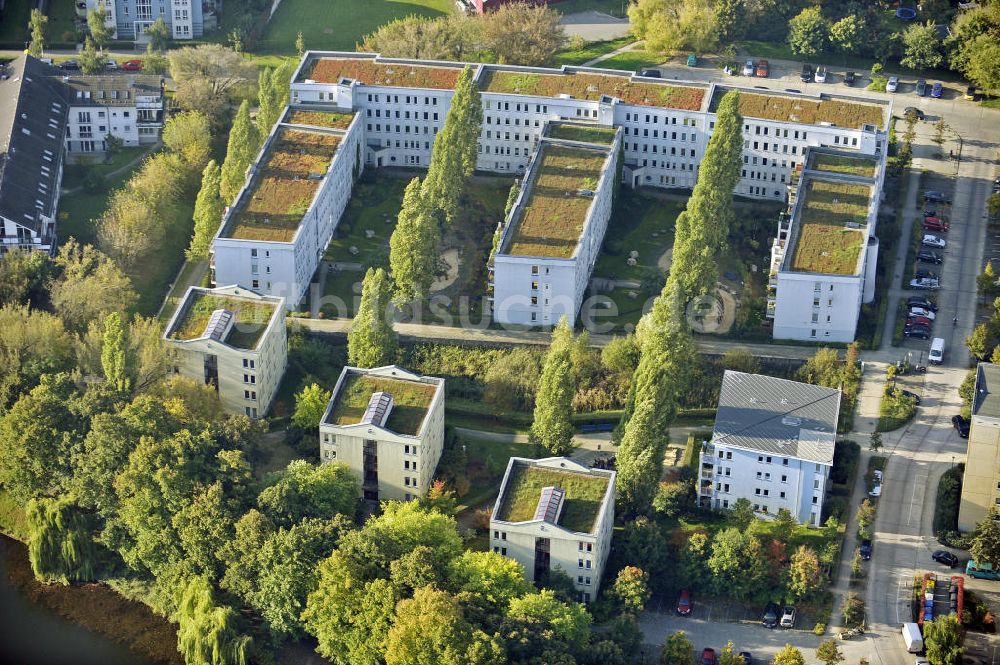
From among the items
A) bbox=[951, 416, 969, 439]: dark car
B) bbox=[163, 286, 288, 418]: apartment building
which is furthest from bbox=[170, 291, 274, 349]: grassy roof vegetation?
bbox=[951, 416, 969, 439]: dark car

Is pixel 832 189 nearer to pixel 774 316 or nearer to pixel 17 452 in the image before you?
pixel 774 316

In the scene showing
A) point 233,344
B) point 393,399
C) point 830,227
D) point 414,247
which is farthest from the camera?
point 830,227

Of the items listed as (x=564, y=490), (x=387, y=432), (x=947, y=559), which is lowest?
(x=947, y=559)

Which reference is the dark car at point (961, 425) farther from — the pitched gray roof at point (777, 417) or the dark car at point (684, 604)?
the dark car at point (684, 604)

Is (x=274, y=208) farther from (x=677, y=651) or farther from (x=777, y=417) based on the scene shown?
(x=677, y=651)

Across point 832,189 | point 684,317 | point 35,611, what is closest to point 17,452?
point 35,611

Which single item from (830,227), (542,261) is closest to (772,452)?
(542,261)

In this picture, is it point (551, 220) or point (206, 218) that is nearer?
point (551, 220)

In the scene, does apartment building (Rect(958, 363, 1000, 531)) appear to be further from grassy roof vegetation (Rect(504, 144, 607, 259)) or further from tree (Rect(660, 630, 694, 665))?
grassy roof vegetation (Rect(504, 144, 607, 259))

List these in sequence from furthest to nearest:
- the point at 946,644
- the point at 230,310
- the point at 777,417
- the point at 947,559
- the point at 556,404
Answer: the point at 230,310, the point at 556,404, the point at 777,417, the point at 947,559, the point at 946,644
